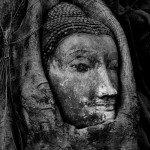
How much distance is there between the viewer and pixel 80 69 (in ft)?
6.92

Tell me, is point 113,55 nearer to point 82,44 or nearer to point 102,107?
point 82,44

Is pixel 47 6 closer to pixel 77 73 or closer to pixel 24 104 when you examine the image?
pixel 77 73

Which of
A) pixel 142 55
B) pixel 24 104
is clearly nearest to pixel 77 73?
pixel 24 104

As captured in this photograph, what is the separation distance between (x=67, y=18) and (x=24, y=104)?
0.60m

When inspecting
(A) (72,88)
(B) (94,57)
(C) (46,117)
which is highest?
(B) (94,57)

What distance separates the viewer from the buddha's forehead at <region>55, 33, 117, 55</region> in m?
2.11

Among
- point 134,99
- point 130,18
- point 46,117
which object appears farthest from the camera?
point 130,18

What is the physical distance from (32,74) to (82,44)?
350mm

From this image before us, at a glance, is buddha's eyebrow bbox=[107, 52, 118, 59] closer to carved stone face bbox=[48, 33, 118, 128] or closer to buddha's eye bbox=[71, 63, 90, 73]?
carved stone face bbox=[48, 33, 118, 128]

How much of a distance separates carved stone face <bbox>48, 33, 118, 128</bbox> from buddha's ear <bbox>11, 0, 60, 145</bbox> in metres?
0.09

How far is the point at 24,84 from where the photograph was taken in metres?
2.12

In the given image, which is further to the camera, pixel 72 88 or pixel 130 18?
pixel 130 18

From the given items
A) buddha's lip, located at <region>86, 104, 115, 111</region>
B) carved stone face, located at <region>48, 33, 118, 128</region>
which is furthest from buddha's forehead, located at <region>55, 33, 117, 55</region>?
buddha's lip, located at <region>86, 104, 115, 111</region>

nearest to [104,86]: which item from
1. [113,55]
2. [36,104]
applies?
[113,55]
